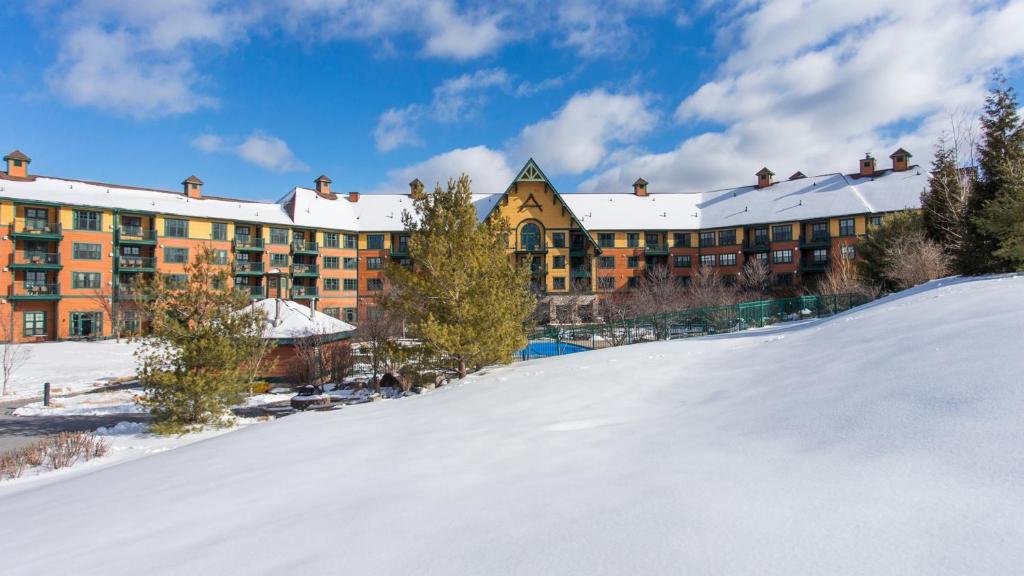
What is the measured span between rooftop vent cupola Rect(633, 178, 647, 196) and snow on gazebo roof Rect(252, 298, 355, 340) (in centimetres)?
4180

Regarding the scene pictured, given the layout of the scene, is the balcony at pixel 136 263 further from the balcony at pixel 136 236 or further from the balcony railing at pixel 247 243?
the balcony railing at pixel 247 243

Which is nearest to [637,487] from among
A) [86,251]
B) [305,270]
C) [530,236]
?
[530,236]

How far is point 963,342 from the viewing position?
6633mm

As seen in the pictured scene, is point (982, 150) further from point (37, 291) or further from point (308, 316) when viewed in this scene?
point (37, 291)

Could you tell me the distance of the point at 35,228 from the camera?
39.1 metres

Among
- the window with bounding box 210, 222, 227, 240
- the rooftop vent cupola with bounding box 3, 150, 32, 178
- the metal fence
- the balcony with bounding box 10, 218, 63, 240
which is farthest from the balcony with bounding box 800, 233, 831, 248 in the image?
the rooftop vent cupola with bounding box 3, 150, 32, 178

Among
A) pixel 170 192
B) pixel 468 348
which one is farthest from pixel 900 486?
pixel 170 192

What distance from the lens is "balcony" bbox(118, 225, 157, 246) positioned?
42.4 metres

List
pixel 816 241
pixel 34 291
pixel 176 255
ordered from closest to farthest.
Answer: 1. pixel 34 291
2. pixel 176 255
3. pixel 816 241

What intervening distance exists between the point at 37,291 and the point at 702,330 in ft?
163

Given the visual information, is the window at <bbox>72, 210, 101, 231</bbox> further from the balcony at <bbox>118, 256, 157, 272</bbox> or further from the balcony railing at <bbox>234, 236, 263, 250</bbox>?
the balcony railing at <bbox>234, 236, 263, 250</bbox>

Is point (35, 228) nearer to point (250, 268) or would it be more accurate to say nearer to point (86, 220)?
point (86, 220)

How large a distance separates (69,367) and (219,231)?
20.2 m

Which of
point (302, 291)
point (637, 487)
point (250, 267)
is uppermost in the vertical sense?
point (250, 267)
